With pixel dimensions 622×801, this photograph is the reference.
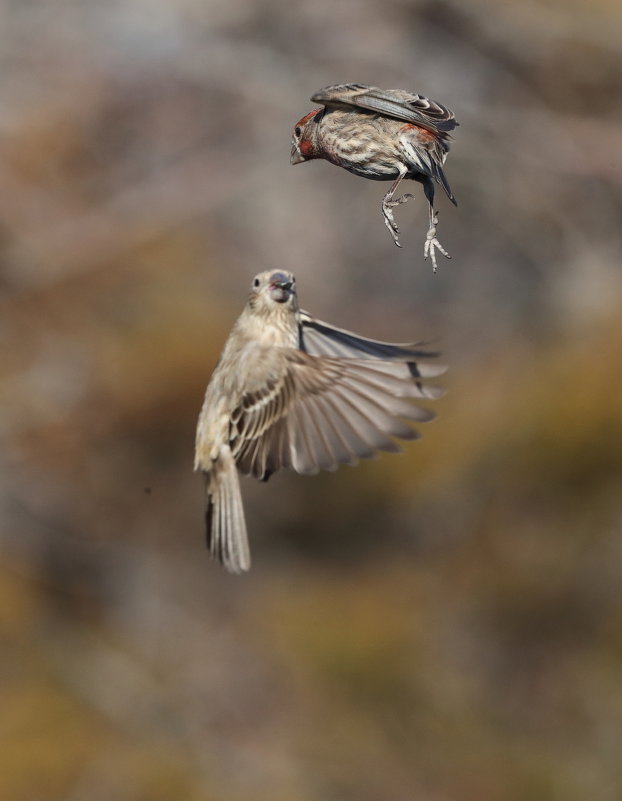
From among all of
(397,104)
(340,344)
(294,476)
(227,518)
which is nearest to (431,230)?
(397,104)

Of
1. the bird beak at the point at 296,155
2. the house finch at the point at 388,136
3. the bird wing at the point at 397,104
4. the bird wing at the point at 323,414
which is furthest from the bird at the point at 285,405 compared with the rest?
the bird wing at the point at 397,104

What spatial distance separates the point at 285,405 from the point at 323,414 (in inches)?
6.9

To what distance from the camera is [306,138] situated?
4.92m

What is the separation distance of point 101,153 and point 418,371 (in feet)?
44.2

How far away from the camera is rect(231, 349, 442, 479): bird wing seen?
4641 millimetres

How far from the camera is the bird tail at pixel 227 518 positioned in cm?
526

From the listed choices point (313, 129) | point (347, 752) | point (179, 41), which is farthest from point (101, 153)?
point (313, 129)

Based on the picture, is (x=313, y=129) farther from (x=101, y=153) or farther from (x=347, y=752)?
(x=101, y=153)

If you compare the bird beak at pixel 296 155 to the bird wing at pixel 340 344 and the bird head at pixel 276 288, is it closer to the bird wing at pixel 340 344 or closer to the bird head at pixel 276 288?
the bird head at pixel 276 288

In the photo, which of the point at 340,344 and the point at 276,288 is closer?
the point at 276,288

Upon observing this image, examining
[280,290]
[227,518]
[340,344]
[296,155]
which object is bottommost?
[227,518]

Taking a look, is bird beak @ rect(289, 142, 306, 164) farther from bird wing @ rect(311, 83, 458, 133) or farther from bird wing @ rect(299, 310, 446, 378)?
bird wing @ rect(299, 310, 446, 378)

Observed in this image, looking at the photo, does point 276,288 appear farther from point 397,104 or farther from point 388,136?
point 397,104

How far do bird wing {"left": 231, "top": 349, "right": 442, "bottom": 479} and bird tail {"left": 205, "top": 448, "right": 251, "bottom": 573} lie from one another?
304 millimetres
